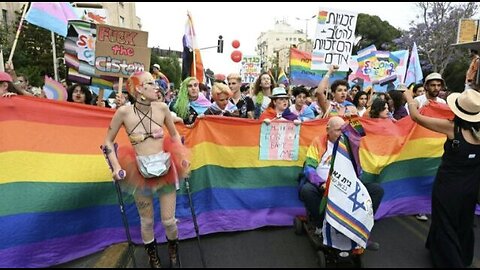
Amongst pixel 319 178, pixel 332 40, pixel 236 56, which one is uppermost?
pixel 236 56

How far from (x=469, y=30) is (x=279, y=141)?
14498 mm

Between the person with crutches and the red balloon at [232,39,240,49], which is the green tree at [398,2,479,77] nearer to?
the red balloon at [232,39,240,49]

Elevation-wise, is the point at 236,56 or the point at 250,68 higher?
the point at 236,56

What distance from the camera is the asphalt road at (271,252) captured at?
3.57 metres

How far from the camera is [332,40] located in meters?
5.93

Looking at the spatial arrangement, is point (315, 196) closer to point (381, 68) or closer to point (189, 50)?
point (189, 50)

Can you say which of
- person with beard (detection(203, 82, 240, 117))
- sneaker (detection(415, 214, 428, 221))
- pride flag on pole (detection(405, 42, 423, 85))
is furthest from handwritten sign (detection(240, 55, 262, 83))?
sneaker (detection(415, 214, 428, 221))

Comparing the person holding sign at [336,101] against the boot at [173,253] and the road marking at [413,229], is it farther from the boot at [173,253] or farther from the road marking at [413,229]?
the boot at [173,253]

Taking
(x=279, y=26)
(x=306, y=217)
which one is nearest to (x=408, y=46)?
(x=306, y=217)

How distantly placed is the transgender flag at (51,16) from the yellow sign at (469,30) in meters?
14.9

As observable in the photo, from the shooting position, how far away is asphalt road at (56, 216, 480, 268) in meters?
3.57

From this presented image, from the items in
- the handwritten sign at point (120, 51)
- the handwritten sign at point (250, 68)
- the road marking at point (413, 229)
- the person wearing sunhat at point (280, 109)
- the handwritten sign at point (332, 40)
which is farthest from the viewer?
the handwritten sign at point (250, 68)

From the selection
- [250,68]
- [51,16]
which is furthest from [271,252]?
[250,68]

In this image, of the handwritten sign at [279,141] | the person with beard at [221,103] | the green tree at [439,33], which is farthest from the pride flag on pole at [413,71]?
the green tree at [439,33]
